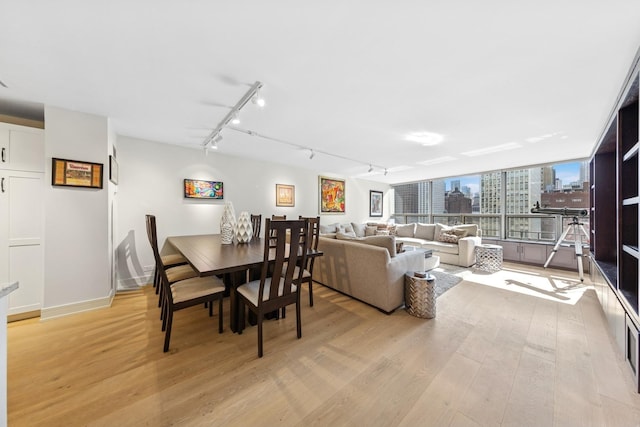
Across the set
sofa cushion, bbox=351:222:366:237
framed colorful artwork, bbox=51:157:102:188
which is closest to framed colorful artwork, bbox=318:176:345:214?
sofa cushion, bbox=351:222:366:237

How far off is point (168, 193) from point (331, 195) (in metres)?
3.70

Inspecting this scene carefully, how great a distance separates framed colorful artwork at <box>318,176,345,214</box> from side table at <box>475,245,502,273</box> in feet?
11.0

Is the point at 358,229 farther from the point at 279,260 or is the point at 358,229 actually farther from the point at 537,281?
the point at 279,260

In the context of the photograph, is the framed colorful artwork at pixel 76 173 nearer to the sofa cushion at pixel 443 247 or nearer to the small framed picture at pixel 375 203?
the sofa cushion at pixel 443 247

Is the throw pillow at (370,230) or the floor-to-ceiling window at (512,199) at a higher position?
the floor-to-ceiling window at (512,199)

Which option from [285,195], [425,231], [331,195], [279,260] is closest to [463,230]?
[425,231]

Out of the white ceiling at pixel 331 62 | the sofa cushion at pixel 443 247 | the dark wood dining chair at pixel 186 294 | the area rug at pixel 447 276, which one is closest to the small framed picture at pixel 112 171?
the white ceiling at pixel 331 62

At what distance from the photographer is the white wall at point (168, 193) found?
127 inches

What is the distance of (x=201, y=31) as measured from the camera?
1.38 meters

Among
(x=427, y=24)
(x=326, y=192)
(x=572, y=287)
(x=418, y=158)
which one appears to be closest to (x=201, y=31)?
(x=427, y=24)

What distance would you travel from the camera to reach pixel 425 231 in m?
5.75

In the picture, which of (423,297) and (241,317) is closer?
(241,317)

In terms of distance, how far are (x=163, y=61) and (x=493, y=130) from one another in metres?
3.69

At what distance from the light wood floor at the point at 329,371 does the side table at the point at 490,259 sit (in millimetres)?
1654
